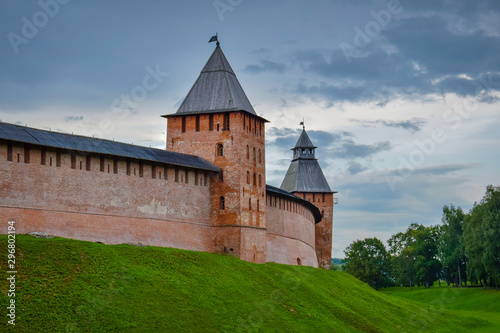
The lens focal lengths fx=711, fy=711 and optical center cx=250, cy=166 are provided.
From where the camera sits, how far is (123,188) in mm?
36656

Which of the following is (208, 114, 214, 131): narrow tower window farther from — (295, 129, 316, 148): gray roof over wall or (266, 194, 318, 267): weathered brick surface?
(295, 129, 316, 148): gray roof over wall

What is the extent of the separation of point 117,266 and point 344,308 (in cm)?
1467

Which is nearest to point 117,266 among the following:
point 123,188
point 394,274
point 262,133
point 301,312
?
point 123,188

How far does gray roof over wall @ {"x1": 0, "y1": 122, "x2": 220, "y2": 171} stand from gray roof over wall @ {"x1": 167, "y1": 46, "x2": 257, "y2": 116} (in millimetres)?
3563

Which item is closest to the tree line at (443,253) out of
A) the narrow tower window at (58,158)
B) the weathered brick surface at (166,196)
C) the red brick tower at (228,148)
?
the weathered brick surface at (166,196)

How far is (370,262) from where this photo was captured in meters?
86.9

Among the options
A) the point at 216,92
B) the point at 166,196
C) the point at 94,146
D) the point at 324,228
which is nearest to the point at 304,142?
the point at 324,228

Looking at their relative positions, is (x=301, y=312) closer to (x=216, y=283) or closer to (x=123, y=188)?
(x=216, y=283)

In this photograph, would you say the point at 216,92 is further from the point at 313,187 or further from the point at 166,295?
the point at 313,187

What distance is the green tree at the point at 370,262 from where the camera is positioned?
3406 inches

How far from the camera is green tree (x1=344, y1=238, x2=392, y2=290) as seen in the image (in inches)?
3406

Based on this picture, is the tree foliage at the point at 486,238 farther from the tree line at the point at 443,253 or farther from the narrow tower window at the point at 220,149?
the narrow tower window at the point at 220,149

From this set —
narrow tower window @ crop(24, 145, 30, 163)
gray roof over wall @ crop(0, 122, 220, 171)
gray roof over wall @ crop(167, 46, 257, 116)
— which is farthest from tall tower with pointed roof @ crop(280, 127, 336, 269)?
narrow tower window @ crop(24, 145, 30, 163)

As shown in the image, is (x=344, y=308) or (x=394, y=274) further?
(x=394, y=274)
